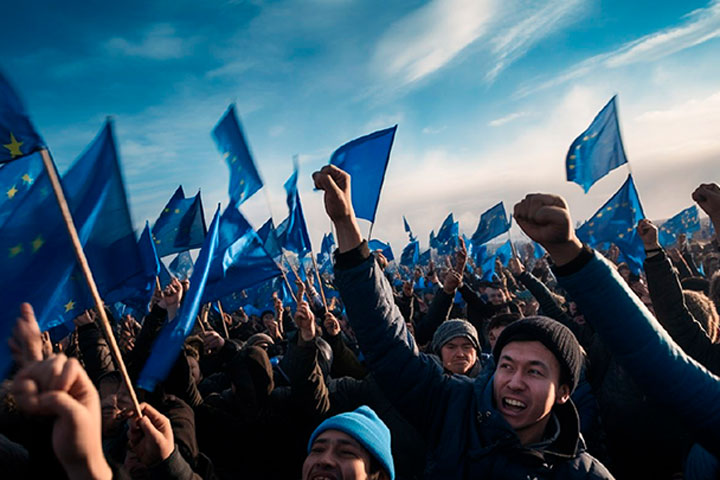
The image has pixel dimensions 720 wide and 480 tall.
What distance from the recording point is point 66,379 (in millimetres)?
1111

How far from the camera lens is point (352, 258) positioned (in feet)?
Result: 5.73

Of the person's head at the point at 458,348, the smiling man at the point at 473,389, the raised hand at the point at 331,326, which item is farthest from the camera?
the raised hand at the point at 331,326

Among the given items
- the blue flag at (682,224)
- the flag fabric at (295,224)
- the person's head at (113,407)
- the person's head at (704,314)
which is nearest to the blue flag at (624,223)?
the person's head at (704,314)

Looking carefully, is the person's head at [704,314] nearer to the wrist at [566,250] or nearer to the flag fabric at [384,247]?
the wrist at [566,250]

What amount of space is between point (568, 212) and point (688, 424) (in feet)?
2.57

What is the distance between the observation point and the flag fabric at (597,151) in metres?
6.47

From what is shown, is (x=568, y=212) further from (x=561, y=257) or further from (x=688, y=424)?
(x=688, y=424)

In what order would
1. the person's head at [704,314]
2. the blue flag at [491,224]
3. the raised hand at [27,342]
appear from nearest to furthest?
1. the raised hand at [27,342]
2. the person's head at [704,314]
3. the blue flag at [491,224]

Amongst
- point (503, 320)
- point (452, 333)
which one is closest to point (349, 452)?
point (452, 333)

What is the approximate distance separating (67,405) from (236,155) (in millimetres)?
4974

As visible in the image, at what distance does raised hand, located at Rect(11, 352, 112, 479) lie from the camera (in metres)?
1.08

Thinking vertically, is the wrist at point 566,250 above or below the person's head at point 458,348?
→ above

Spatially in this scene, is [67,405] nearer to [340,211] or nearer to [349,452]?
[340,211]

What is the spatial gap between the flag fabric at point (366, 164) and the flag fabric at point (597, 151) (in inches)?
146
